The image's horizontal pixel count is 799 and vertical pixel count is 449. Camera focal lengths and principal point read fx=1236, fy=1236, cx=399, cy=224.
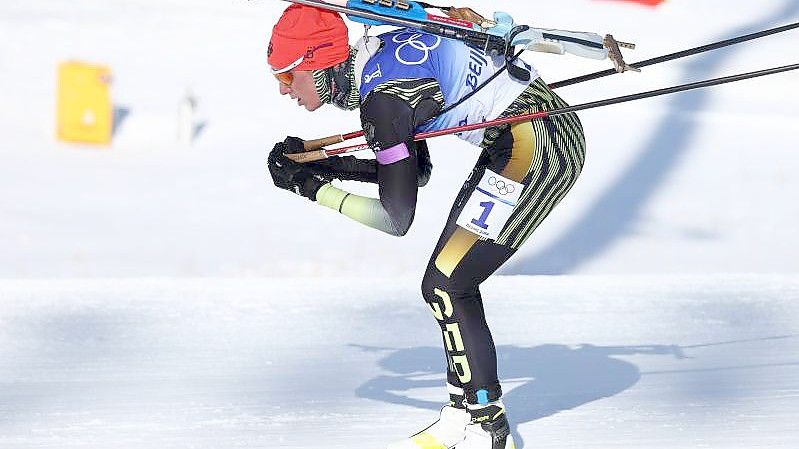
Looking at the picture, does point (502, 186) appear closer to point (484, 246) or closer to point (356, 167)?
point (484, 246)

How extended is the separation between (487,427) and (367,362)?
1163mm

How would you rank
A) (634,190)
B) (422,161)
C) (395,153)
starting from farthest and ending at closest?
(634,190) < (422,161) < (395,153)

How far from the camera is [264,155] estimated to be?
787 cm

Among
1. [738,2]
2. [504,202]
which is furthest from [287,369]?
[738,2]

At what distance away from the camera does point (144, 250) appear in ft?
20.5

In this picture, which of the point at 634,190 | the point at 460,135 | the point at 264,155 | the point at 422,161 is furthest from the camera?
the point at 264,155

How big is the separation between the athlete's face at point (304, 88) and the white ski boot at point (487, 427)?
96cm

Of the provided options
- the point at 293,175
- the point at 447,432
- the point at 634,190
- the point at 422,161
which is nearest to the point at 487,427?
the point at 447,432

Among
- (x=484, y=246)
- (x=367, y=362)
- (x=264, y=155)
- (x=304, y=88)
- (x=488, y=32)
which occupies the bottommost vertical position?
(x=367, y=362)

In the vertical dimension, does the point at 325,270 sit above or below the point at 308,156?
above

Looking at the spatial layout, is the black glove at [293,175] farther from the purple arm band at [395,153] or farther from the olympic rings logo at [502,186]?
the olympic rings logo at [502,186]

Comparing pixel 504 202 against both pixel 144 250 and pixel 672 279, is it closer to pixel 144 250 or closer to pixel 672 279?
pixel 672 279

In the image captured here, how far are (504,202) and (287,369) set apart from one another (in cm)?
142

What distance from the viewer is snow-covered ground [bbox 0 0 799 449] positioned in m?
4.00
